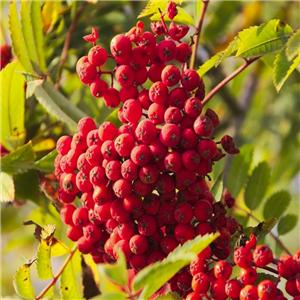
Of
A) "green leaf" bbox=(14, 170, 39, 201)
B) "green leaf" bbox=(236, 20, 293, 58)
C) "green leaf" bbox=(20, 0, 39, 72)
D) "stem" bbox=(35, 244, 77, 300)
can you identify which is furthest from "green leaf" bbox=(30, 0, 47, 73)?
"green leaf" bbox=(236, 20, 293, 58)

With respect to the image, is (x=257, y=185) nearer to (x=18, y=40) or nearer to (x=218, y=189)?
(x=218, y=189)

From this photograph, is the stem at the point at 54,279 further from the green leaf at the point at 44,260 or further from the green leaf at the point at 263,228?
the green leaf at the point at 263,228

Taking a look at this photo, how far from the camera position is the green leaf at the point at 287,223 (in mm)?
1620

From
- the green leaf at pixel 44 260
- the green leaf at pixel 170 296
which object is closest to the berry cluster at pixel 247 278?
the green leaf at pixel 170 296

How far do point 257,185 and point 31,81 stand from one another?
0.71 m

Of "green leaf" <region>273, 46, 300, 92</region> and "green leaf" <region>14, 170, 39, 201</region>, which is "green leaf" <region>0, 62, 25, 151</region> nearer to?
"green leaf" <region>14, 170, 39, 201</region>

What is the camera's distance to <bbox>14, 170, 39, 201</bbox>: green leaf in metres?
1.67

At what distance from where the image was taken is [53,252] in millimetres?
1469

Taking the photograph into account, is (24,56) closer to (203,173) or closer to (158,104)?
(158,104)

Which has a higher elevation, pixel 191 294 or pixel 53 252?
pixel 191 294

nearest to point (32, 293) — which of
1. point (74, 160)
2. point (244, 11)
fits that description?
point (74, 160)

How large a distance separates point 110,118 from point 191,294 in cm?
54

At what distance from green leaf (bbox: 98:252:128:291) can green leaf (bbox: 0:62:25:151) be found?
32.6 inches

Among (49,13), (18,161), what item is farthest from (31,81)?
(49,13)
